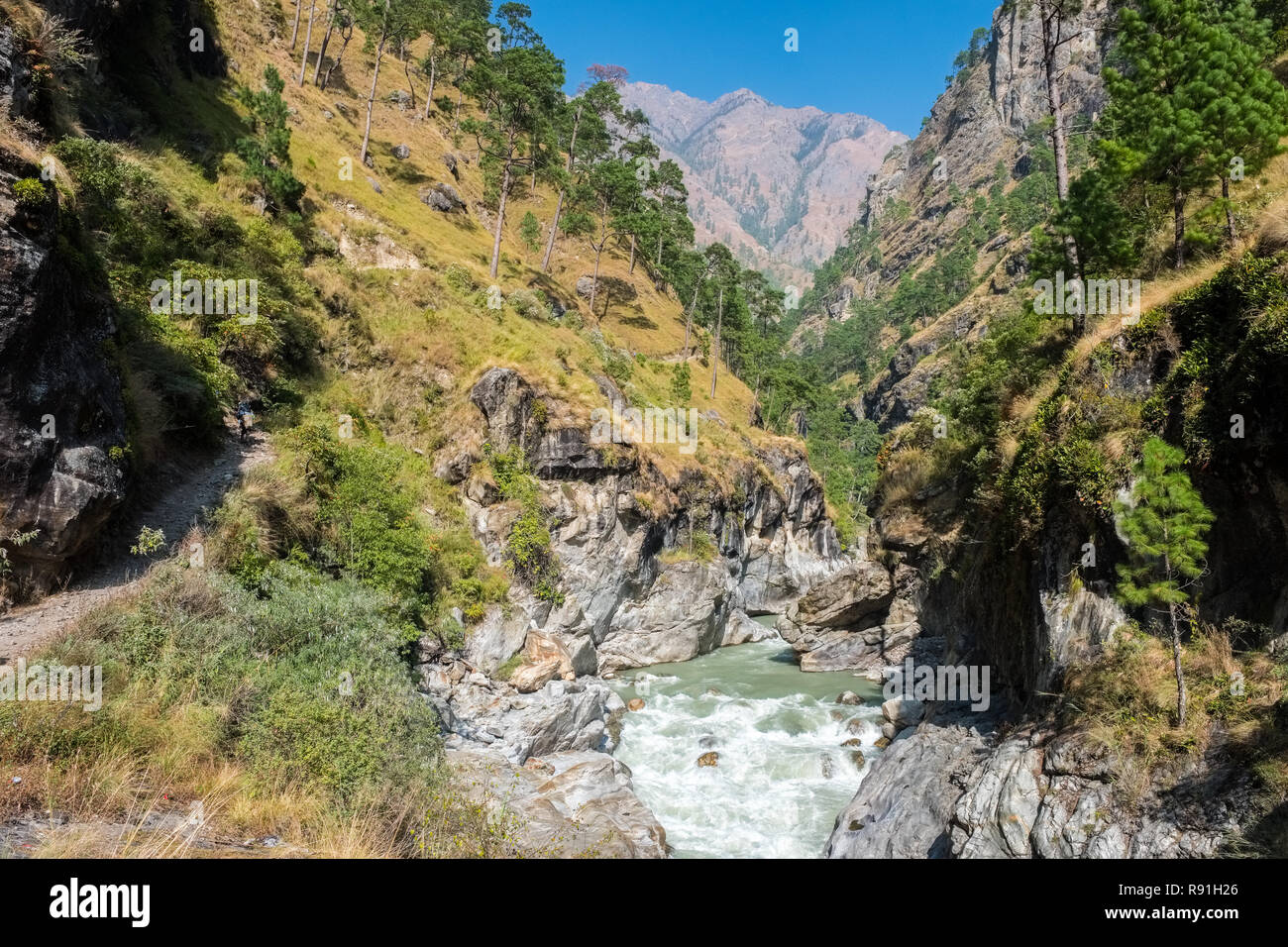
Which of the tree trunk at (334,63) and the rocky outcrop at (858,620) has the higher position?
the tree trunk at (334,63)

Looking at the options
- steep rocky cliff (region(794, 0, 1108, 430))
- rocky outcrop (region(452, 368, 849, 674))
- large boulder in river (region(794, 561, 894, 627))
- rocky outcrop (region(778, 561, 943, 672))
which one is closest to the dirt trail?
rocky outcrop (region(452, 368, 849, 674))

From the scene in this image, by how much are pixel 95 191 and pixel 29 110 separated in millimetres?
6189

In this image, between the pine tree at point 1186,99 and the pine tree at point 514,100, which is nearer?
the pine tree at point 1186,99

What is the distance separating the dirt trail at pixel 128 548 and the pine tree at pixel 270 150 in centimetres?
1570

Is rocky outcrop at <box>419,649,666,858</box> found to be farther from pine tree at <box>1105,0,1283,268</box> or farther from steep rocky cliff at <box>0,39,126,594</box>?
pine tree at <box>1105,0,1283,268</box>

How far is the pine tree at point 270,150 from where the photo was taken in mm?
28016

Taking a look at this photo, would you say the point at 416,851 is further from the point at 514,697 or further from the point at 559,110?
the point at 559,110

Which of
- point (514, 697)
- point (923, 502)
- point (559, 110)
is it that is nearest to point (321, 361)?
point (514, 697)

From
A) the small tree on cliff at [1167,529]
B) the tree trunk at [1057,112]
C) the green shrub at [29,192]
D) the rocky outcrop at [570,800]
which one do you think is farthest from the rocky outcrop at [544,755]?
the tree trunk at [1057,112]

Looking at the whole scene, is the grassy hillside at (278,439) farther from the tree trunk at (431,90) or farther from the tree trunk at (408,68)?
the tree trunk at (431,90)

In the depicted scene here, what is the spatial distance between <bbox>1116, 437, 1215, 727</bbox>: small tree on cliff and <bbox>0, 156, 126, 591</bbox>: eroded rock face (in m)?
18.3

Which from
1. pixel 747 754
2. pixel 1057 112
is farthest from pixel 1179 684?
pixel 1057 112

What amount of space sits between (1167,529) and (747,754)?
1433 centimetres
